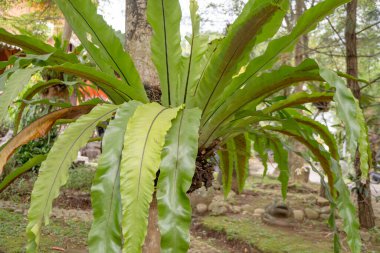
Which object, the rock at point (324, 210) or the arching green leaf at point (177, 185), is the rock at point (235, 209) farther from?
the arching green leaf at point (177, 185)

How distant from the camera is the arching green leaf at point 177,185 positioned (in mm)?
722

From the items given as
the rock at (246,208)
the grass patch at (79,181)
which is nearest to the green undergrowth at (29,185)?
the grass patch at (79,181)

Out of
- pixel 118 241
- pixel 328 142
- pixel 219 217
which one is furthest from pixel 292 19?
pixel 118 241

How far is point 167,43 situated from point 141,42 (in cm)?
38

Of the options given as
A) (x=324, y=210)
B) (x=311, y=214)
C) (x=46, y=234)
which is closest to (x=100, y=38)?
(x=46, y=234)

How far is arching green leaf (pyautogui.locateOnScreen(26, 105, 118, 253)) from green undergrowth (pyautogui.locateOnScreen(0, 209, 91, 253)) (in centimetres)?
162

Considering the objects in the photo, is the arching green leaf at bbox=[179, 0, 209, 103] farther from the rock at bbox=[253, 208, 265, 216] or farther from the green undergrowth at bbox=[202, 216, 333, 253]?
the rock at bbox=[253, 208, 265, 216]

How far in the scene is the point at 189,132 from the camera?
2.79 feet

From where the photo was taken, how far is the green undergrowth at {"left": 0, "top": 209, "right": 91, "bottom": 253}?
7.67 feet

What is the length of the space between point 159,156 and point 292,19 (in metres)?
6.71

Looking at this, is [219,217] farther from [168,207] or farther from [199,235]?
[168,207]

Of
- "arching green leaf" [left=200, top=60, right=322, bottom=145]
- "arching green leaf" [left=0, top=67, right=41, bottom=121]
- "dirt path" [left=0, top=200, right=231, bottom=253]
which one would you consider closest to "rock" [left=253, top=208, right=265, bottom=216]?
"dirt path" [left=0, top=200, right=231, bottom=253]

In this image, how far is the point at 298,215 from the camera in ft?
14.5

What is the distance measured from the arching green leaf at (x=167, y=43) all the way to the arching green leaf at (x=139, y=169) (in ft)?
0.81
